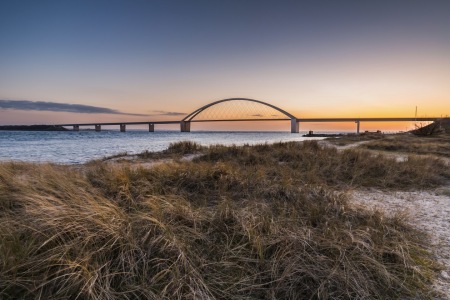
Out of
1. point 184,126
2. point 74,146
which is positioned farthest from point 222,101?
point 74,146

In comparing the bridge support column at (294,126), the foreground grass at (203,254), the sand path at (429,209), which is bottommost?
the sand path at (429,209)

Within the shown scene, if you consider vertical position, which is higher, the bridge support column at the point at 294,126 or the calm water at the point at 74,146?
the bridge support column at the point at 294,126

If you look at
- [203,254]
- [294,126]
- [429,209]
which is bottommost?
[429,209]

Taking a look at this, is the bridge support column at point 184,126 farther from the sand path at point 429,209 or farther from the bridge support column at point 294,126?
the sand path at point 429,209

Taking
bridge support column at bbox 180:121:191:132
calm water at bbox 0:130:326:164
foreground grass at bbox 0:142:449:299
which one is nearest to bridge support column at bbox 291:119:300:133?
bridge support column at bbox 180:121:191:132

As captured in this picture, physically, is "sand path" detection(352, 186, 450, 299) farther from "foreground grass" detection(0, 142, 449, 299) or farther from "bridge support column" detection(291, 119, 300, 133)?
"bridge support column" detection(291, 119, 300, 133)

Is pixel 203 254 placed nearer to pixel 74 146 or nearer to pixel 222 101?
pixel 74 146

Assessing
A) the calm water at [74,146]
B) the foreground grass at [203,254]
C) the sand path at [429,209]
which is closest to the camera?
the foreground grass at [203,254]

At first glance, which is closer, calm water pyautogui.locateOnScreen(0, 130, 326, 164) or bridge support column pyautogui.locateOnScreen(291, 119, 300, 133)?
calm water pyautogui.locateOnScreen(0, 130, 326, 164)

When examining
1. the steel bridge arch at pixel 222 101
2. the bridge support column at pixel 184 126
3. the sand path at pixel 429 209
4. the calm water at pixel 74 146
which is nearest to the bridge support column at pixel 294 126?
the steel bridge arch at pixel 222 101

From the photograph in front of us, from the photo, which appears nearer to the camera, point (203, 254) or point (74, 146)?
point (203, 254)

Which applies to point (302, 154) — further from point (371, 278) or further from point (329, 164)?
point (371, 278)

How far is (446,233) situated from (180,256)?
3370 millimetres

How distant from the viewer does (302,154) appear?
32.3ft
